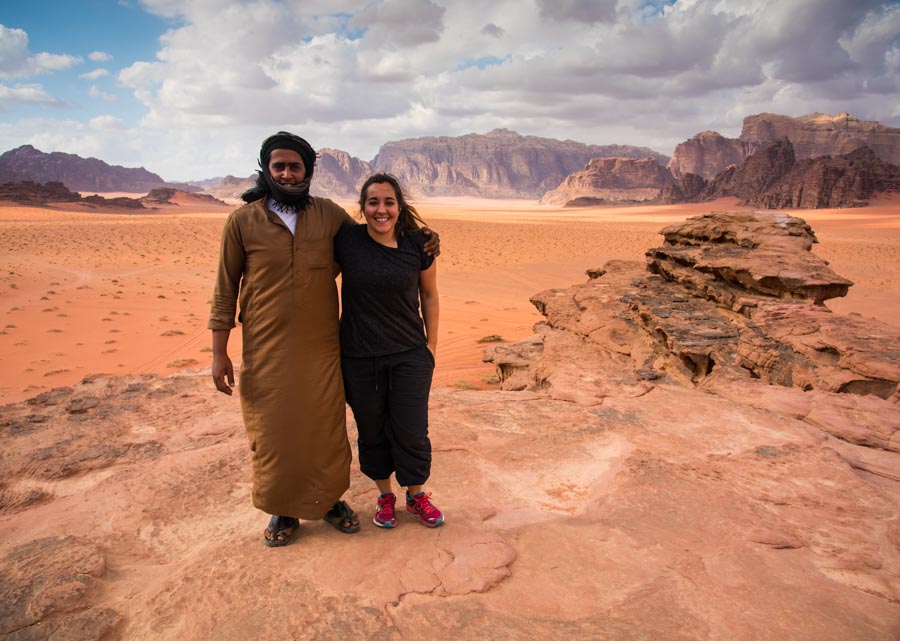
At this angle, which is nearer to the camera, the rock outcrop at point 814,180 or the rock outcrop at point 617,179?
the rock outcrop at point 814,180

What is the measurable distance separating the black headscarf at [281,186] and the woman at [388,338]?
239 mm

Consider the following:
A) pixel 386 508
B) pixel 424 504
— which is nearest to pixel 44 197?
pixel 386 508

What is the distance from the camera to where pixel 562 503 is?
285cm

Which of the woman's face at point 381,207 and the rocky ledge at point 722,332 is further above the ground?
the woman's face at point 381,207

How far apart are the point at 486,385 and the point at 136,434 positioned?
3912 mm

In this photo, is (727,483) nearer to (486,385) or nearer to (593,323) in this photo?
(593,323)

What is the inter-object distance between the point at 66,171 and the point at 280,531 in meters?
138

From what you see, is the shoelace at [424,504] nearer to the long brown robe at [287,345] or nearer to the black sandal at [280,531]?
the long brown robe at [287,345]

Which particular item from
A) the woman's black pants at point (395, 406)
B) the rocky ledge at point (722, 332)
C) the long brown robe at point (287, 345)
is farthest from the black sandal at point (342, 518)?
the rocky ledge at point (722, 332)

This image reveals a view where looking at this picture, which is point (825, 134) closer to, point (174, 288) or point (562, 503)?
point (174, 288)

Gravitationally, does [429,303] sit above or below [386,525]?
above

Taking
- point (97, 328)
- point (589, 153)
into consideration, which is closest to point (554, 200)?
point (589, 153)

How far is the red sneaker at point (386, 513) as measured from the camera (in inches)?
97.7

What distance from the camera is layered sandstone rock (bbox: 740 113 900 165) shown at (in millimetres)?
96188
